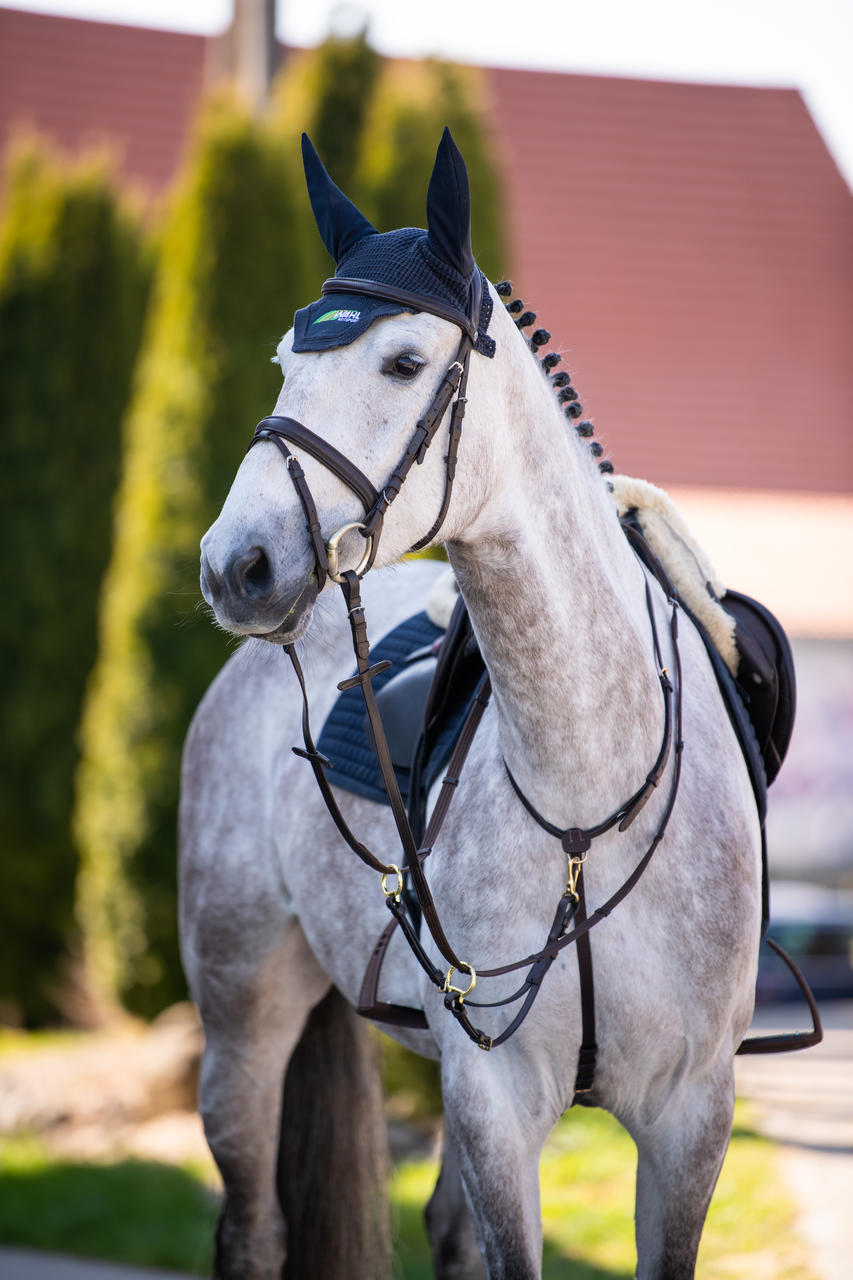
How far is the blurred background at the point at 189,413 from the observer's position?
5.72 metres

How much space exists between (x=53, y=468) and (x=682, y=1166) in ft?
21.4

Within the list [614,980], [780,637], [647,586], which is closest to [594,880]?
[614,980]

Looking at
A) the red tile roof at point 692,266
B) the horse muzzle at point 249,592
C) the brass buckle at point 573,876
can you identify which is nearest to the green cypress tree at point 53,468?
the red tile roof at point 692,266

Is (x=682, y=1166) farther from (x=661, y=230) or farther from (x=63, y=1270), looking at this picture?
(x=661, y=230)

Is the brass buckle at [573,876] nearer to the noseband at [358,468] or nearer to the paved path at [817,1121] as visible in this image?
the noseband at [358,468]

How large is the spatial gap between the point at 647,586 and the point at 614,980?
0.71 metres

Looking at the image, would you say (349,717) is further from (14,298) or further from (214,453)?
(14,298)

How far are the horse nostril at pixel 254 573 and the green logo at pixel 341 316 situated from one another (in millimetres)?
368

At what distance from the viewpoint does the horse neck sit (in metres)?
1.76

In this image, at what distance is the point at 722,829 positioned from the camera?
6.48 ft

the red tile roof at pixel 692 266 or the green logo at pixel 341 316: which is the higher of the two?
Result: the red tile roof at pixel 692 266

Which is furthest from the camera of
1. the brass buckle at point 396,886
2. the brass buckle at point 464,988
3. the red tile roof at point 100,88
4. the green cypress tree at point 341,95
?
the red tile roof at point 100,88

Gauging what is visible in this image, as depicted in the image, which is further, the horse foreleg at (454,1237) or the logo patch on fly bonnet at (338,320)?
the horse foreleg at (454,1237)

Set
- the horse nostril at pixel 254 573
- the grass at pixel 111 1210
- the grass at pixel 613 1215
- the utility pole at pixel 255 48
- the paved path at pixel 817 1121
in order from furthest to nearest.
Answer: the utility pole at pixel 255 48, the grass at pixel 111 1210, the paved path at pixel 817 1121, the grass at pixel 613 1215, the horse nostril at pixel 254 573
